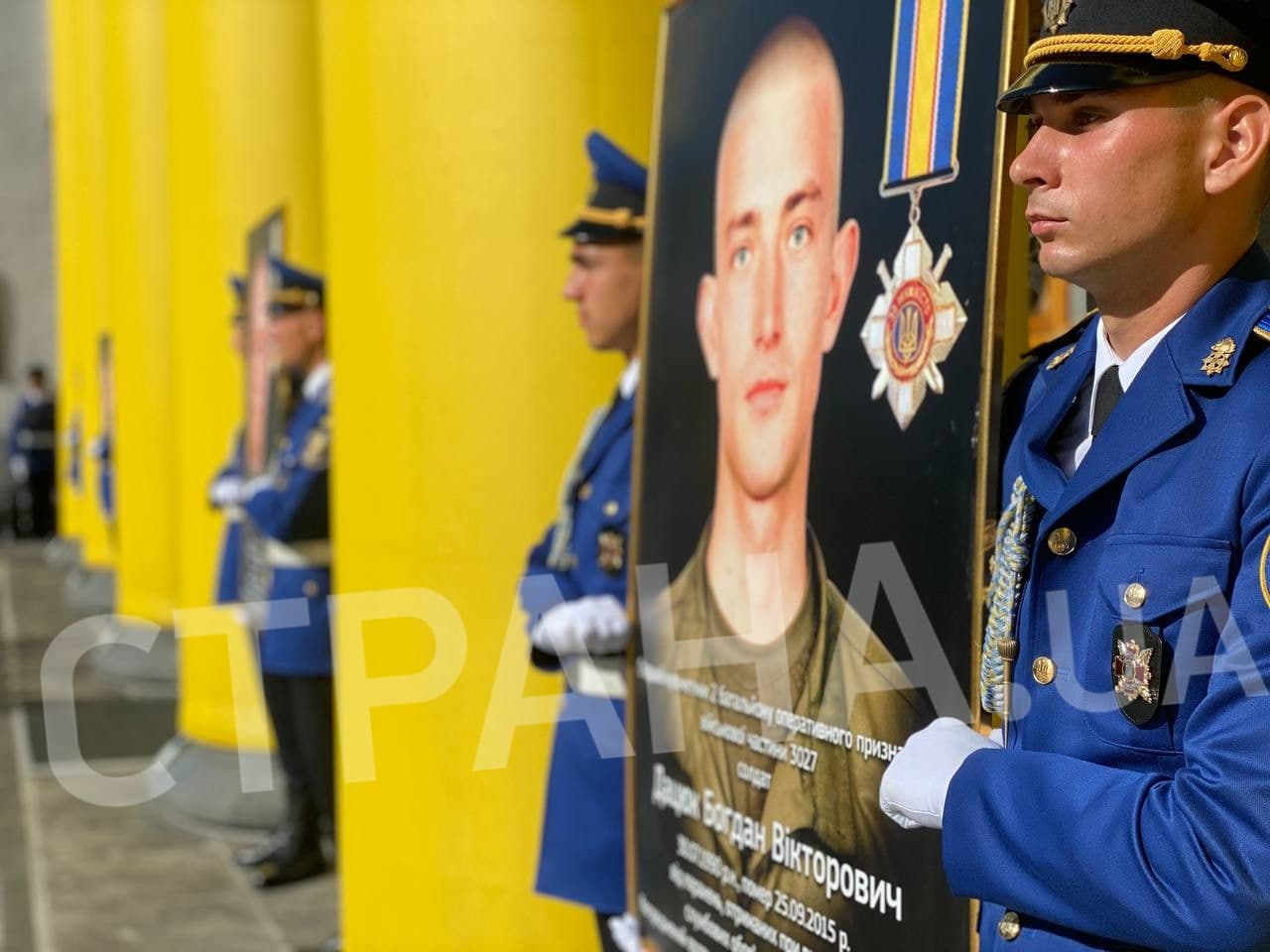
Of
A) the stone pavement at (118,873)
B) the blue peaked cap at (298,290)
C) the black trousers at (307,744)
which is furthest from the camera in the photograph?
the blue peaked cap at (298,290)

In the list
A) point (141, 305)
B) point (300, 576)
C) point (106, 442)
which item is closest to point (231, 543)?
point (300, 576)

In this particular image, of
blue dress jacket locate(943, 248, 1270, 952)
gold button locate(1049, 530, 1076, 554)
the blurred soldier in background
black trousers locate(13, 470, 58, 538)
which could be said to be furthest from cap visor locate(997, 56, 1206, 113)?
black trousers locate(13, 470, 58, 538)

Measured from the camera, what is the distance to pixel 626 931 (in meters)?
2.49

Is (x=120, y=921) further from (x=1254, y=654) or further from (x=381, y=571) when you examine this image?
(x=1254, y=654)

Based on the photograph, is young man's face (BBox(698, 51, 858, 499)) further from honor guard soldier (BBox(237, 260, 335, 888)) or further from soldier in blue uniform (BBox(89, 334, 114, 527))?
soldier in blue uniform (BBox(89, 334, 114, 527))

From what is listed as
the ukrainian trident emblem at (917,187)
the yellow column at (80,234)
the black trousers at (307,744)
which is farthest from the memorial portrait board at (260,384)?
the yellow column at (80,234)

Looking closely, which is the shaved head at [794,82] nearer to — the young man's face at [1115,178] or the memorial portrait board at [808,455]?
the memorial portrait board at [808,455]

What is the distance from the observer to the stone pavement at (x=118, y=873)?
4.82 meters

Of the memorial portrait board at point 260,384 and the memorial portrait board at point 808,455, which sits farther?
the memorial portrait board at point 260,384

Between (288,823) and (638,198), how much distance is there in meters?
3.07

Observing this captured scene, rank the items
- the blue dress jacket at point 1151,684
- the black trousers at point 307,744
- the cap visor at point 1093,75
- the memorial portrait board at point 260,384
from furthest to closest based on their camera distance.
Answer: the memorial portrait board at point 260,384 < the black trousers at point 307,744 < the cap visor at point 1093,75 < the blue dress jacket at point 1151,684

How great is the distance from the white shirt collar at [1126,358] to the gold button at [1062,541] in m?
0.13

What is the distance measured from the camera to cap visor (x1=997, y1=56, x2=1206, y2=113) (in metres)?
1.37

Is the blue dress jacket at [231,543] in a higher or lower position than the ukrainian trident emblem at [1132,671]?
lower
